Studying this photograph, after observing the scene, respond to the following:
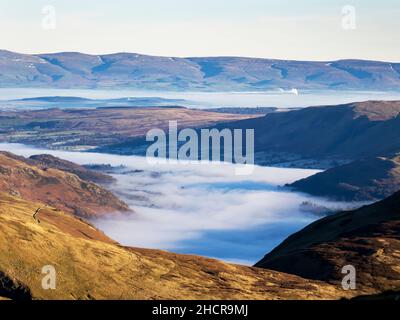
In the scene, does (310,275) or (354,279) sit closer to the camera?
(354,279)
